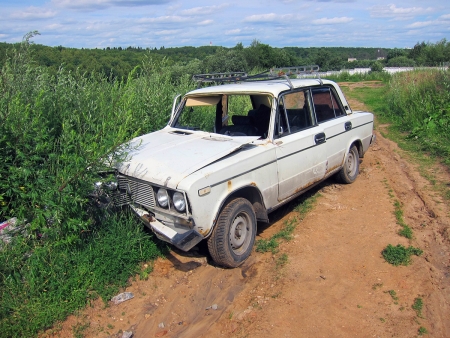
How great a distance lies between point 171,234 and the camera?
158 inches

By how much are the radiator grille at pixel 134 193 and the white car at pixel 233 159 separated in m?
0.01

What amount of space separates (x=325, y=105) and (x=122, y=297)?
4.06 metres

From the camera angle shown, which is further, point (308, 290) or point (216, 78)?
point (216, 78)

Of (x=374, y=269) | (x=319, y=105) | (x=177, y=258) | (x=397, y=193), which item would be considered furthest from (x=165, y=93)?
(x=374, y=269)

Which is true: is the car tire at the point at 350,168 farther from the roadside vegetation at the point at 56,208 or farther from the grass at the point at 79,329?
the grass at the point at 79,329

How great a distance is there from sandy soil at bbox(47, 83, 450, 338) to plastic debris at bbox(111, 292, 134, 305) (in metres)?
0.05

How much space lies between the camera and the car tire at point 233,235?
4160 mm

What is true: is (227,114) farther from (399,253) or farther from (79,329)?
(79,329)

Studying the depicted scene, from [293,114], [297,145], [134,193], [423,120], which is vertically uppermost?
[293,114]

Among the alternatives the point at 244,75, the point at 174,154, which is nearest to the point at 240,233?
the point at 174,154

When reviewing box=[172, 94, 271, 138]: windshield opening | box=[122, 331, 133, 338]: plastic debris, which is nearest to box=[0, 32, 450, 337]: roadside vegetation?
box=[122, 331, 133, 338]: plastic debris

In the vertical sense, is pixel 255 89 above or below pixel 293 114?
above

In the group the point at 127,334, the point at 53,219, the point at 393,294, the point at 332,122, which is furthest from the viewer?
the point at 332,122

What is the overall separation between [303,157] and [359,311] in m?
2.21
